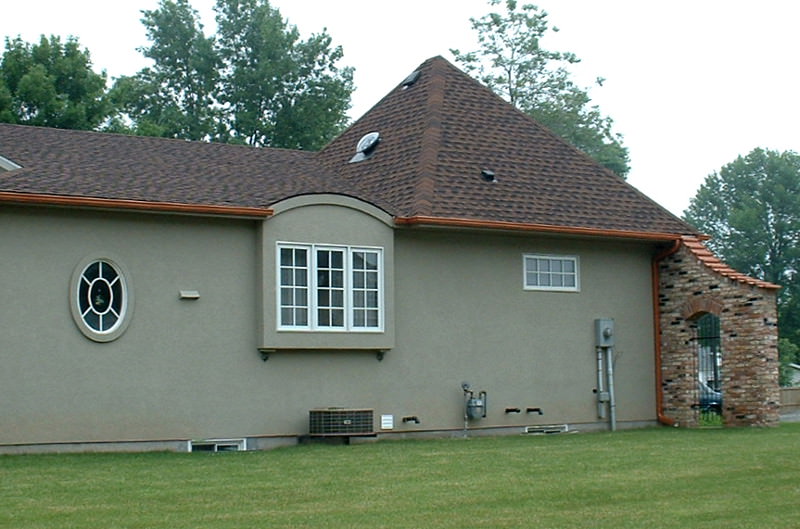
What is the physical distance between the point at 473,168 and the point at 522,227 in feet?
5.67

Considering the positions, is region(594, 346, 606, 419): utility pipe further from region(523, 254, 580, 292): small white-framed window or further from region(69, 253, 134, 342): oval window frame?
region(69, 253, 134, 342): oval window frame

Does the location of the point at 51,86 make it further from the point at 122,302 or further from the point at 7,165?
the point at 122,302

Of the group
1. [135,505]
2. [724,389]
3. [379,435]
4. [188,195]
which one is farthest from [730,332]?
[135,505]

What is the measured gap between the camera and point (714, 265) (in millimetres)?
22578

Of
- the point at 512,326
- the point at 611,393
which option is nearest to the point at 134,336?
the point at 512,326

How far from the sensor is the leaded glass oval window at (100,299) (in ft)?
59.3

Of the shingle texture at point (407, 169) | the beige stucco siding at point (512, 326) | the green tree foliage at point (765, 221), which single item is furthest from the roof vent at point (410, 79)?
the green tree foliage at point (765, 221)

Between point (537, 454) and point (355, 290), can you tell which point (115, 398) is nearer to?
point (355, 290)

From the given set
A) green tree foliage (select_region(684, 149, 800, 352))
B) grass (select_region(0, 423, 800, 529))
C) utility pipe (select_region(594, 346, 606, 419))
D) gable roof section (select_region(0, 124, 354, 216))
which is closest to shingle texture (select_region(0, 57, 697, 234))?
gable roof section (select_region(0, 124, 354, 216))

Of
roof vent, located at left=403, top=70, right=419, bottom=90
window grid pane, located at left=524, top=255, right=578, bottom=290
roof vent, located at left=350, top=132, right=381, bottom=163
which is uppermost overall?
roof vent, located at left=403, top=70, right=419, bottom=90

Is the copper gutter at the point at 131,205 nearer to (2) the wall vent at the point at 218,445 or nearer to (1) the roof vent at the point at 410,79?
(2) the wall vent at the point at 218,445

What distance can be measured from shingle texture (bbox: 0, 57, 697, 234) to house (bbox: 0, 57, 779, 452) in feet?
0.19

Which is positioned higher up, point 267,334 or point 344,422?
point 267,334

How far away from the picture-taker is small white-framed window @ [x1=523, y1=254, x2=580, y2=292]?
2211 cm
